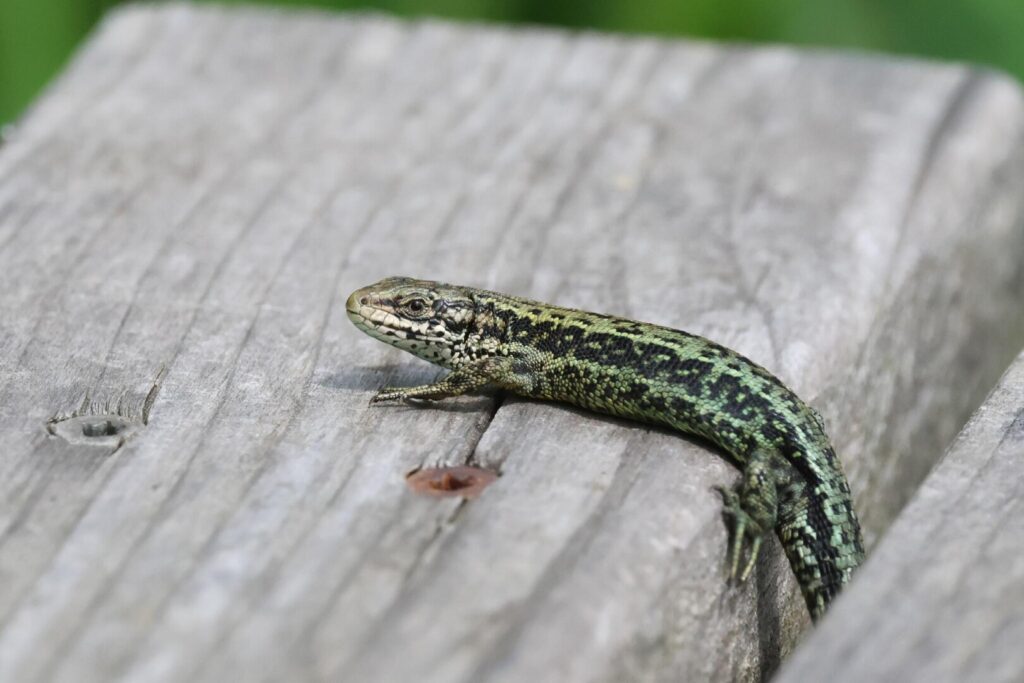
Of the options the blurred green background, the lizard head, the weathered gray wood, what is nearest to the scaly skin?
the lizard head

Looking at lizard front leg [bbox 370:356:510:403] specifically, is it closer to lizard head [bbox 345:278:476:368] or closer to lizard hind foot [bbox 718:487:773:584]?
lizard head [bbox 345:278:476:368]

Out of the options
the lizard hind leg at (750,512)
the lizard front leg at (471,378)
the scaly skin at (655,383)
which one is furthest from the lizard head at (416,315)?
the lizard hind leg at (750,512)

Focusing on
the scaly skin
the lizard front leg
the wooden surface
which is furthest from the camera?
the lizard front leg

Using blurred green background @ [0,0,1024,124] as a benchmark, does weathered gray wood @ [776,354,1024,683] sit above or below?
above

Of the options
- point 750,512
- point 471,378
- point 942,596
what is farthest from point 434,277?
point 942,596

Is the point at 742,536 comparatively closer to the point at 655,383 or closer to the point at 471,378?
the point at 655,383
